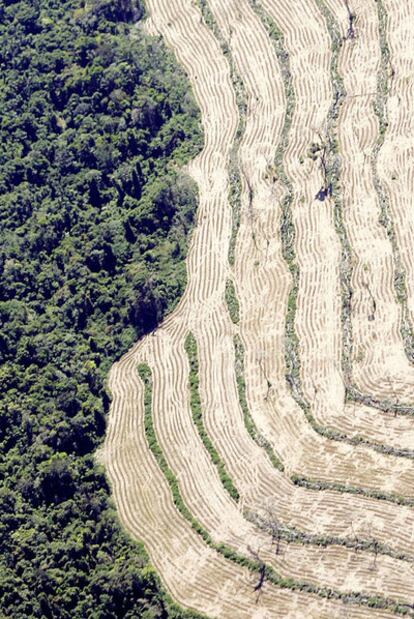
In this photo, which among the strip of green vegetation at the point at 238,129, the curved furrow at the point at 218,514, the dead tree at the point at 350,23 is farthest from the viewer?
the dead tree at the point at 350,23

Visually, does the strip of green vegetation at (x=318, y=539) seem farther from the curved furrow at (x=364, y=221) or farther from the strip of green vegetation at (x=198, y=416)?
the curved furrow at (x=364, y=221)

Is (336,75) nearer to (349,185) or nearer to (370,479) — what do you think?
(349,185)

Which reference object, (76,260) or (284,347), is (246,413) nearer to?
(284,347)

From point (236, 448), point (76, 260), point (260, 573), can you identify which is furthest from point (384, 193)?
point (260, 573)

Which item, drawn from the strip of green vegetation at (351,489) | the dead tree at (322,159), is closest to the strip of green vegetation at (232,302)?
the dead tree at (322,159)

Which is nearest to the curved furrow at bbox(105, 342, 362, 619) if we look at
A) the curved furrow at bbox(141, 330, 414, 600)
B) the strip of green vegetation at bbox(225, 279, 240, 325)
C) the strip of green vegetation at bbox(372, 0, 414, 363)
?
the curved furrow at bbox(141, 330, 414, 600)

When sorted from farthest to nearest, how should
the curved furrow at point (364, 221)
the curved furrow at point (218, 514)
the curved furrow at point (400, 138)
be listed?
the curved furrow at point (400, 138) < the curved furrow at point (364, 221) < the curved furrow at point (218, 514)
